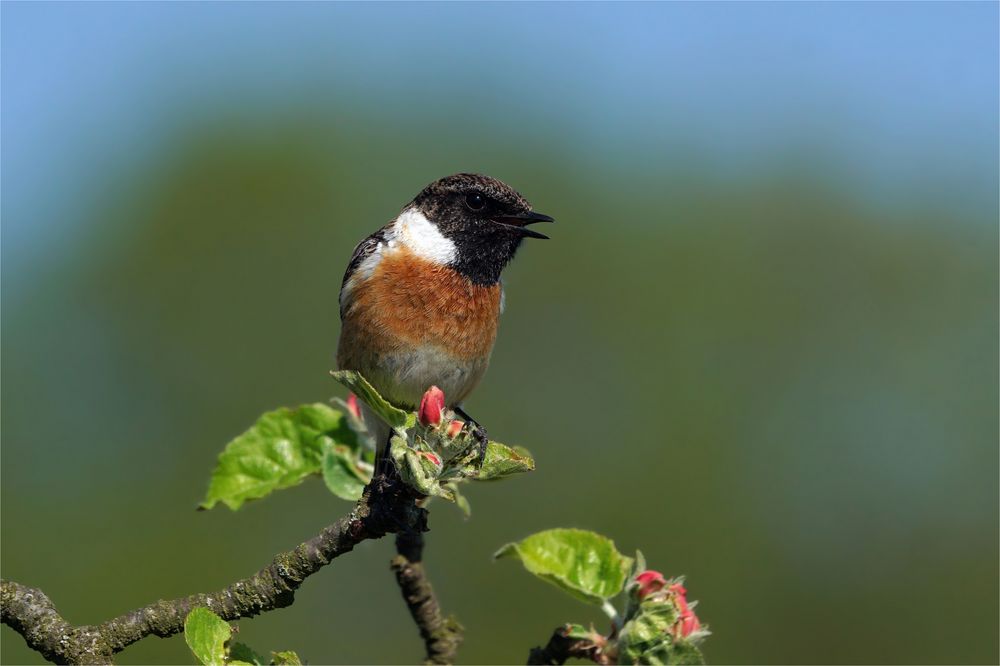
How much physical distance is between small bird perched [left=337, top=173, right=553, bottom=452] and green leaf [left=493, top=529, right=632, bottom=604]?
1780mm

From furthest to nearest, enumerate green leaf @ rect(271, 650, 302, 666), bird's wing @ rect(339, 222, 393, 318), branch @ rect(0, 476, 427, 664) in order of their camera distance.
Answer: bird's wing @ rect(339, 222, 393, 318)
branch @ rect(0, 476, 427, 664)
green leaf @ rect(271, 650, 302, 666)

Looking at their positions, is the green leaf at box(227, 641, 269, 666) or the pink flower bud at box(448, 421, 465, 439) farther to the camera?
the pink flower bud at box(448, 421, 465, 439)

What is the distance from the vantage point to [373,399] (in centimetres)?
320

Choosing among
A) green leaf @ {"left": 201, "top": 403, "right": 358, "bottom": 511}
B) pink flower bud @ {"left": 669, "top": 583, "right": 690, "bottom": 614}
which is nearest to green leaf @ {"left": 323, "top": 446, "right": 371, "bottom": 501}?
green leaf @ {"left": 201, "top": 403, "right": 358, "bottom": 511}

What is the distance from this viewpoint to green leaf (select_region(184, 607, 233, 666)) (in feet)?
8.90

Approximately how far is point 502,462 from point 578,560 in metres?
0.39

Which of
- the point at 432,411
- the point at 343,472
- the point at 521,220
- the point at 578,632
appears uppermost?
the point at 521,220

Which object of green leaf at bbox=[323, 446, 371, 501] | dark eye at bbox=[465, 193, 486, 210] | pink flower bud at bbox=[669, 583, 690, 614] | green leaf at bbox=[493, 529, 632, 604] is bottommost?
pink flower bud at bbox=[669, 583, 690, 614]

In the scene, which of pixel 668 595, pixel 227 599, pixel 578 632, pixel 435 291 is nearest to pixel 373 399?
pixel 227 599

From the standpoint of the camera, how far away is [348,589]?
14.6 meters

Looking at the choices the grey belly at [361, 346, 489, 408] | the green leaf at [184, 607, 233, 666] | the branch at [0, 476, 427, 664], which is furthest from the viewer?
the grey belly at [361, 346, 489, 408]

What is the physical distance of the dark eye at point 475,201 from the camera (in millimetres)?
5211

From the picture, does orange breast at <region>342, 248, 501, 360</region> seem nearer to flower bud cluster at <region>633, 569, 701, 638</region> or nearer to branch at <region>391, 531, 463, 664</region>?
branch at <region>391, 531, 463, 664</region>

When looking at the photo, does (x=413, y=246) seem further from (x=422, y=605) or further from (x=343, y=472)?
(x=422, y=605)
